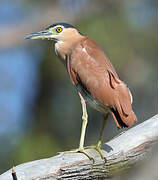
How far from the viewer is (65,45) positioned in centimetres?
320

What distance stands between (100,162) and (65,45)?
110cm

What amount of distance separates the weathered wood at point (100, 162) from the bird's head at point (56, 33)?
1029mm

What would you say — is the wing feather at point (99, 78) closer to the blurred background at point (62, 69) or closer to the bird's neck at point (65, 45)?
the bird's neck at point (65, 45)

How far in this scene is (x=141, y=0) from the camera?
27.7ft

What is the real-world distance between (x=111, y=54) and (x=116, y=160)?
6.01 m

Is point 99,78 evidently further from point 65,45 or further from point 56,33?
point 56,33

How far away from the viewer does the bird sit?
2676mm

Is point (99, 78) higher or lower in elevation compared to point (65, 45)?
lower

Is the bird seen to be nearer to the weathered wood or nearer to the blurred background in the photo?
the weathered wood

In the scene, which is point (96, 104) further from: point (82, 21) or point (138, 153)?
point (82, 21)

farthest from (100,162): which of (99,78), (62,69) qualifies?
(62,69)

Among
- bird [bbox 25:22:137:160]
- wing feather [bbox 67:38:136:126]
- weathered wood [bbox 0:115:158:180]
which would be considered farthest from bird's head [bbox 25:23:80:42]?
weathered wood [bbox 0:115:158:180]

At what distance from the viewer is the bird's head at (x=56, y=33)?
10.5 feet

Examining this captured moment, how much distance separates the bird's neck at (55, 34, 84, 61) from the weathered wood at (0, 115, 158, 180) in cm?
85
